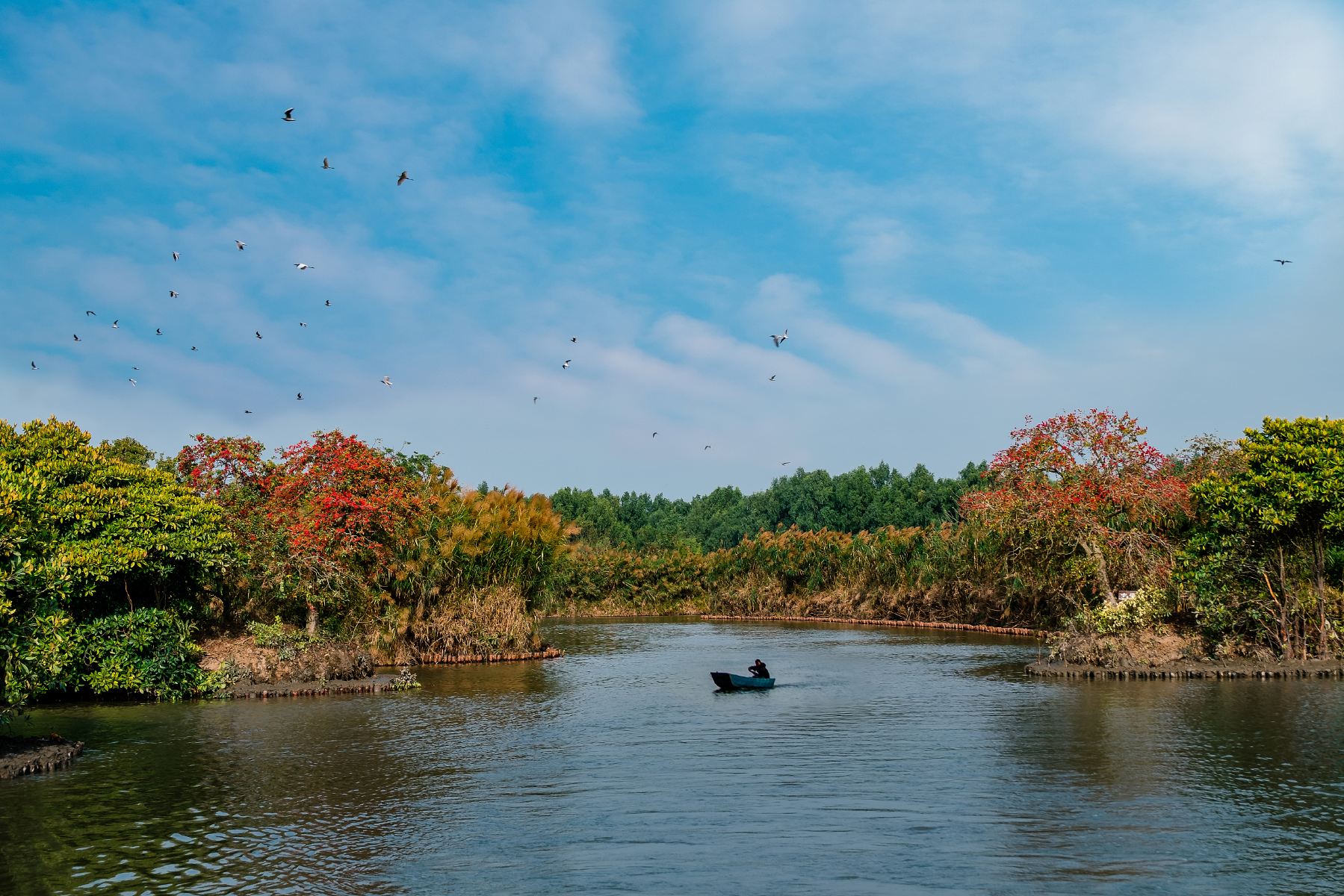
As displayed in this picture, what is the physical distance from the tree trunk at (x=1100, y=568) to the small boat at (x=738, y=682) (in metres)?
12.5

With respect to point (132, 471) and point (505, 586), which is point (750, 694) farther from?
point (132, 471)

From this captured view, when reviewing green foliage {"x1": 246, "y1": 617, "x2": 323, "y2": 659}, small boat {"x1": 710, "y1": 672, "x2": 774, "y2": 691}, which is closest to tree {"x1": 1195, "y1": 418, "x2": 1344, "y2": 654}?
small boat {"x1": 710, "y1": 672, "x2": 774, "y2": 691}

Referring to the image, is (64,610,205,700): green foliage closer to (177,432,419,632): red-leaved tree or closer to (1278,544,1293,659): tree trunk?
(177,432,419,632): red-leaved tree

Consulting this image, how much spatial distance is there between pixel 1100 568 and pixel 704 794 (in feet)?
76.4

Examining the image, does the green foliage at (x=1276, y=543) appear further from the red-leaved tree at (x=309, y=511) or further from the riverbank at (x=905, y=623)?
the red-leaved tree at (x=309, y=511)

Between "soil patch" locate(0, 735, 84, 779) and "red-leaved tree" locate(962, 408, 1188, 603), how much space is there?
2967 cm

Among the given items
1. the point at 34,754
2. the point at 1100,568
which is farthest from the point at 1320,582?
the point at 34,754

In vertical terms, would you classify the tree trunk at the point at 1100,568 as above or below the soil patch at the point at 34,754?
above

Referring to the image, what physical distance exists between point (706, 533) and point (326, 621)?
11411 centimetres

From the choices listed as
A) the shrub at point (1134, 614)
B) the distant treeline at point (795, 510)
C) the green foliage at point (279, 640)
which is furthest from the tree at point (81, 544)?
the distant treeline at point (795, 510)

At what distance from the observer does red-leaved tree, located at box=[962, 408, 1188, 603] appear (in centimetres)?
3491

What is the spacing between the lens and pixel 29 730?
864 inches

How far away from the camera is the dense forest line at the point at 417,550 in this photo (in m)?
24.4

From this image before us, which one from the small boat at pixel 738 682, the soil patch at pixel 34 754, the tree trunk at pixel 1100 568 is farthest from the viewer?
the tree trunk at pixel 1100 568
